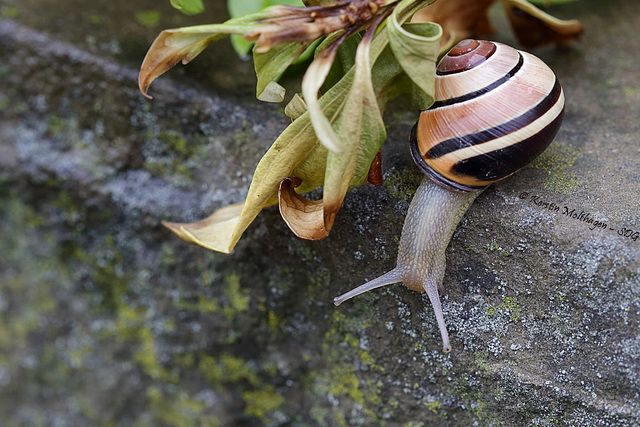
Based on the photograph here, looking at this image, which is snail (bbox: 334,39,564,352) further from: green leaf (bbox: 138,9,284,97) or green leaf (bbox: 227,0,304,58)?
green leaf (bbox: 227,0,304,58)

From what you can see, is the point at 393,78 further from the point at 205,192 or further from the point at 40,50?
the point at 40,50

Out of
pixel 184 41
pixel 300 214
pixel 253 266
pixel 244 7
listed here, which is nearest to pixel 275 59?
pixel 184 41

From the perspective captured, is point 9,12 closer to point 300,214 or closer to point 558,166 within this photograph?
point 300,214

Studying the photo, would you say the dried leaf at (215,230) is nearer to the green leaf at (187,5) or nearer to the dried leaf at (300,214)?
the dried leaf at (300,214)

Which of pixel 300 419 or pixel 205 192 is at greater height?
pixel 205 192

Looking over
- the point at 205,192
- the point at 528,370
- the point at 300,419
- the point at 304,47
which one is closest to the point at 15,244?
the point at 205,192
